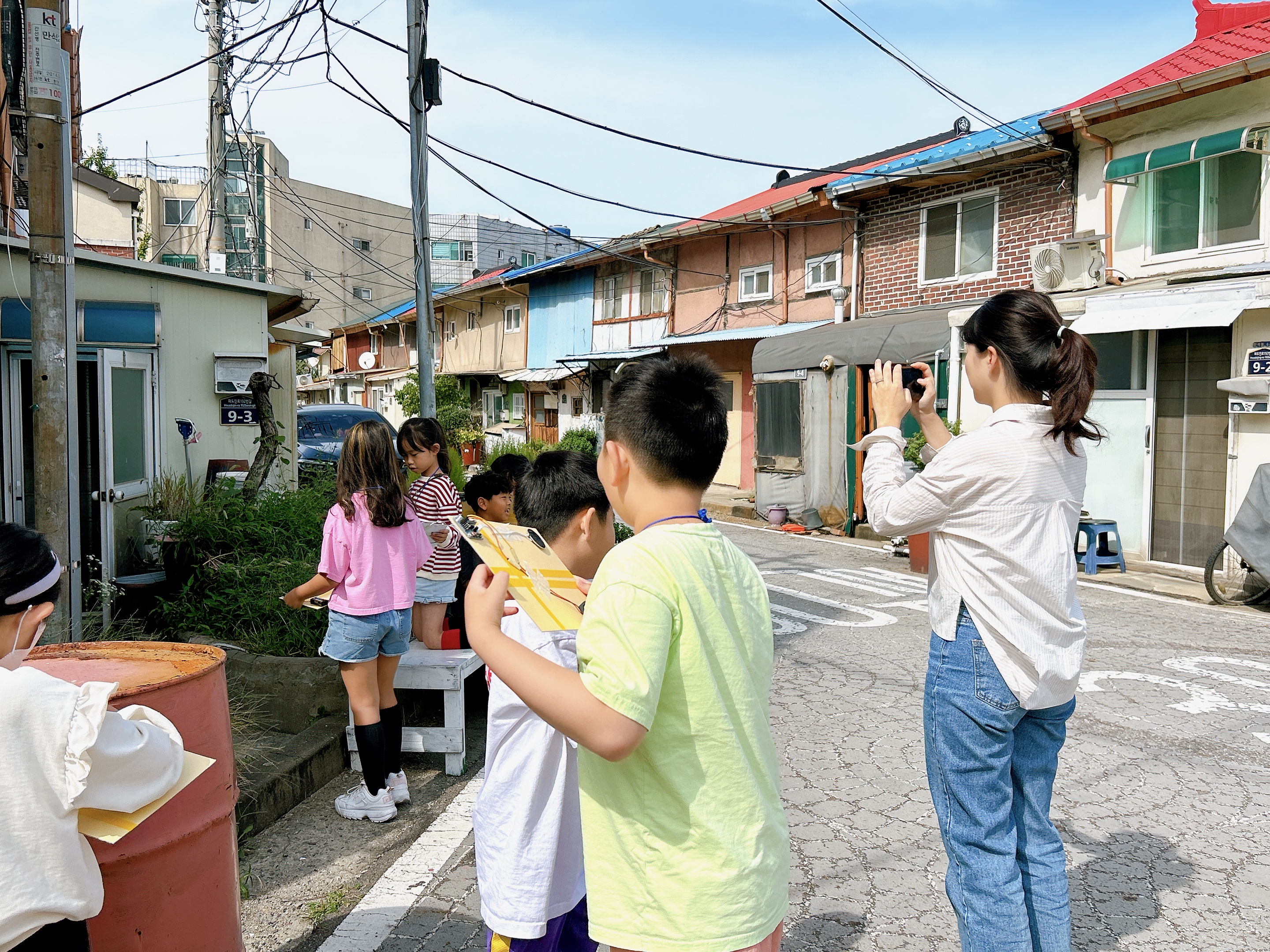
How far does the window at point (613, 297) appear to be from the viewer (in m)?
24.2

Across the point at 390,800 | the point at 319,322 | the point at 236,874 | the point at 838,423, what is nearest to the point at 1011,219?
the point at 838,423

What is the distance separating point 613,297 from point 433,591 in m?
20.4

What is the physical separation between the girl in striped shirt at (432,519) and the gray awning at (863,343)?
8819 mm

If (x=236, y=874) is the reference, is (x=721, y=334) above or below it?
above

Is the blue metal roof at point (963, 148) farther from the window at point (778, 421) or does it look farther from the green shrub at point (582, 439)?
the green shrub at point (582, 439)

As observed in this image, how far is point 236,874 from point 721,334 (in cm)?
1689

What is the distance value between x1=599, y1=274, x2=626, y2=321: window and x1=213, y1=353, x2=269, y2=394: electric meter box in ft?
49.4

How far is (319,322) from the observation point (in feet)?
151

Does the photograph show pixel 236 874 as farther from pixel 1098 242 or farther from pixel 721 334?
pixel 721 334

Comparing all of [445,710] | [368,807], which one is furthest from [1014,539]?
[445,710]

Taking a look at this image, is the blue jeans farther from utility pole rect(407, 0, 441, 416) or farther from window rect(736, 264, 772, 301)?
window rect(736, 264, 772, 301)

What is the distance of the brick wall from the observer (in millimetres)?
12641

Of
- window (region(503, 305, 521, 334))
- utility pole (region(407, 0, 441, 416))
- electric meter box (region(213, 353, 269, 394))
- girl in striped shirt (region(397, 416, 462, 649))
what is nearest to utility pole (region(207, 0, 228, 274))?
electric meter box (region(213, 353, 269, 394))

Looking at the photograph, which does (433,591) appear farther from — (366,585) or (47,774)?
(47,774)
